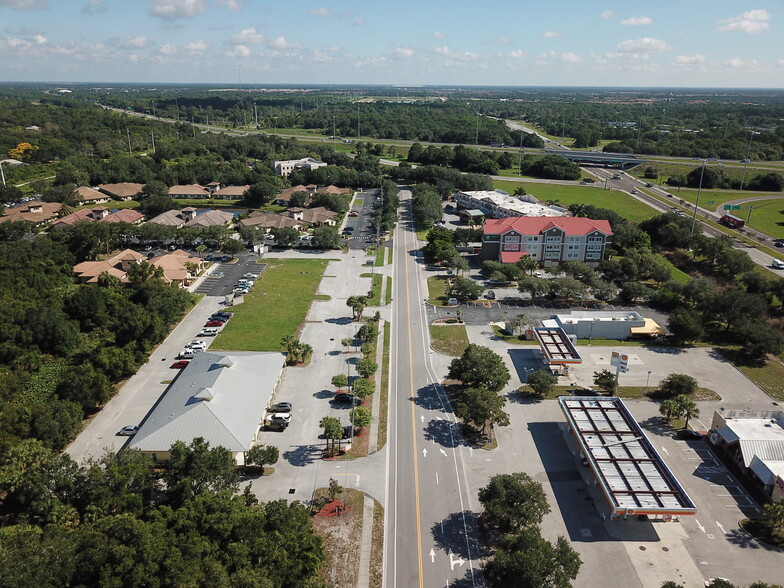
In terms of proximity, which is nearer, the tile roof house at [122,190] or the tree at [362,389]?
the tree at [362,389]

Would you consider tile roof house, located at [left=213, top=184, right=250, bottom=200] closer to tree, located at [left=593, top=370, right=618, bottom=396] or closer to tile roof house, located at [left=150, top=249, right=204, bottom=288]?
tile roof house, located at [left=150, top=249, right=204, bottom=288]

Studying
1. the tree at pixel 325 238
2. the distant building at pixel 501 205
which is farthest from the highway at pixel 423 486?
the distant building at pixel 501 205

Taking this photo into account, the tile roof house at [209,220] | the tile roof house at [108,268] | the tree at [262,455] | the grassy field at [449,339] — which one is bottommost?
the grassy field at [449,339]

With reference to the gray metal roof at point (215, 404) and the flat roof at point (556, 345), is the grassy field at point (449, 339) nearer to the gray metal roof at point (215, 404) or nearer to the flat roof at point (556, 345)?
the flat roof at point (556, 345)

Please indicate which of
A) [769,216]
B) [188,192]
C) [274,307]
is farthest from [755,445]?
[188,192]

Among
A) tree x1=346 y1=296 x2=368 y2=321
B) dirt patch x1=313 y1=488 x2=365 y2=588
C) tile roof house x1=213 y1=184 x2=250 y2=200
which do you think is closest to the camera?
dirt patch x1=313 y1=488 x2=365 y2=588

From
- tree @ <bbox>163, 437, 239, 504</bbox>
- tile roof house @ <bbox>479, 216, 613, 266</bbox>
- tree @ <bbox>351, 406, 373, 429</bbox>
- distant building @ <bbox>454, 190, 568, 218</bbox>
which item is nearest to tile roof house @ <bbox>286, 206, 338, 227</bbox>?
distant building @ <bbox>454, 190, 568, 218</bbox>

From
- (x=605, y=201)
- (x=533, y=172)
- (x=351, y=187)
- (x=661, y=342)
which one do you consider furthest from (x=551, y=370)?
(x=533, y=172)
